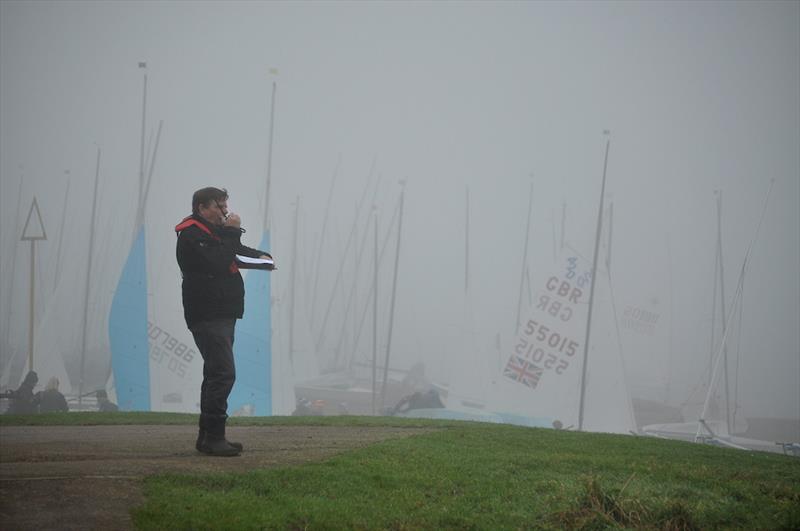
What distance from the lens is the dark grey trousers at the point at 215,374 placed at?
5.48 meters

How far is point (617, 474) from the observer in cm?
544

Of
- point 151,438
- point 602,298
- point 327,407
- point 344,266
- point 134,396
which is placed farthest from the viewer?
point 344,266

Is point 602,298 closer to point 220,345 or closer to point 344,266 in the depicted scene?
point 220,345

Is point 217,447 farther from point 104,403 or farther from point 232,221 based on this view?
point 104,403

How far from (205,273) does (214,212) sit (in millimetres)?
477

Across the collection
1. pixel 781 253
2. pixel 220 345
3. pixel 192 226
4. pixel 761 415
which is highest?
pixel 781 253

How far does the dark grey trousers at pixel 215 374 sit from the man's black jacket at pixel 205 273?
0.26ft

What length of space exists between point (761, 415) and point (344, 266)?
24.2 meters

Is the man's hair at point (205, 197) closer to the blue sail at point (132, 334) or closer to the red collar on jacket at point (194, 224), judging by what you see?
the red collar on jacket at point (194, 224)

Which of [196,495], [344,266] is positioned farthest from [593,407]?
[344,266]

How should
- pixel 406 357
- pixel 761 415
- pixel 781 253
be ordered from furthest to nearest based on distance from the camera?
pixel 781 253
pixel 406 357
pixel 761 415

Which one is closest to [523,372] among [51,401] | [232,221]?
[51,401]

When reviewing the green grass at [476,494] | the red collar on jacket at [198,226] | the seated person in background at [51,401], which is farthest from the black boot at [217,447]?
the seated person in background at [51,401]

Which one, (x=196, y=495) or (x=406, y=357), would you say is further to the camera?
(x=406, y=357)
